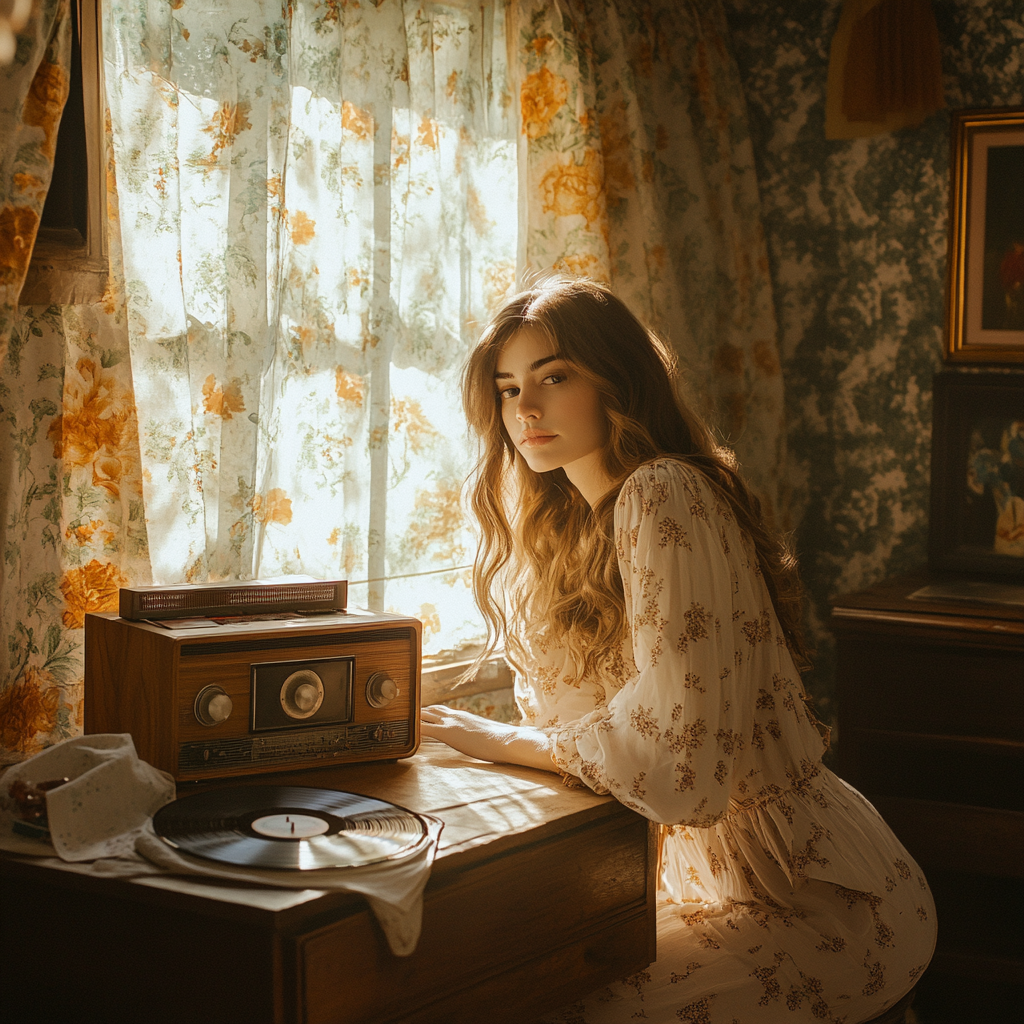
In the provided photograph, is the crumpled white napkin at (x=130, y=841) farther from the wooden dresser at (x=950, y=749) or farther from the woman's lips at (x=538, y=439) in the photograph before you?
the wooden dresser at (x=950, y=749)

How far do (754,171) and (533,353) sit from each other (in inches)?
54.3

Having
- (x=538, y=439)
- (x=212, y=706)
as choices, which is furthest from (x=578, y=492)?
(x=212, y=706)

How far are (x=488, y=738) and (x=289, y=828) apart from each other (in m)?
0.38

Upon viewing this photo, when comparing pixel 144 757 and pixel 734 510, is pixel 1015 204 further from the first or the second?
pixel 144 757

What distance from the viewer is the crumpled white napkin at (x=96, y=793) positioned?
1.06 meters

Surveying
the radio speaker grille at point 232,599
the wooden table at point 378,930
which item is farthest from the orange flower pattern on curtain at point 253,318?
the wooden table at point 378,930

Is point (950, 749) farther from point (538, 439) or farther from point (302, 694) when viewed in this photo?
point (302, 694)

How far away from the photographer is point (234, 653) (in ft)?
4.27

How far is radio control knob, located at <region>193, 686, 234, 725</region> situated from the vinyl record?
0.31 feet

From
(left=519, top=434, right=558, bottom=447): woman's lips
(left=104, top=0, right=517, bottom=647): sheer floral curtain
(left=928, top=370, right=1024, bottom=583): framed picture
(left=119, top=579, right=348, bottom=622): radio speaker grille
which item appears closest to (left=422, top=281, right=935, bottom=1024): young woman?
(left=519, top=434, right=558, bottom=447): woman's lips

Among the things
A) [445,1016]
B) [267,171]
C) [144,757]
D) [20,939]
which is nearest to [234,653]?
[144,757]

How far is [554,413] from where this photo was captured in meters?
1.56

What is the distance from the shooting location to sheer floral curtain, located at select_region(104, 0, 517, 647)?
1.65 m

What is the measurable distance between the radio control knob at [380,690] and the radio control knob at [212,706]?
7.7 inches
